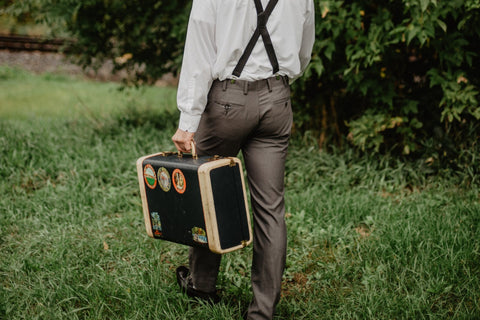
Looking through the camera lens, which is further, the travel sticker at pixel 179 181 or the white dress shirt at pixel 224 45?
the travel sticker at pixel 179 181

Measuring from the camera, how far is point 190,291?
289 cm

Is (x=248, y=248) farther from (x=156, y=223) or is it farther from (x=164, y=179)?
(x=164, y=179)

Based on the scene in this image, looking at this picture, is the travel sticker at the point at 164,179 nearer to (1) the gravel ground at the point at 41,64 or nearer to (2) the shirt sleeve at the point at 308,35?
(2) the shirt sleeve at the point at 308,35

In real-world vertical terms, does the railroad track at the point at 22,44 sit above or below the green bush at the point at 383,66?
above

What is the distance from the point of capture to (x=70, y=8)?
564cm

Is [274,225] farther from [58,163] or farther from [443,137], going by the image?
[58,163]

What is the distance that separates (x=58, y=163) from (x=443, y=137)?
394cm

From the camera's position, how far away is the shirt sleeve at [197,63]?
227 cm

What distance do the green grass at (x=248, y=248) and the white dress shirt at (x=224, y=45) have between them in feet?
4.03

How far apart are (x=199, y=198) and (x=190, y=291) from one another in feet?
2.68

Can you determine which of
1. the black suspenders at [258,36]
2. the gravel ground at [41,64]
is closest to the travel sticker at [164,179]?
the black suspenders at [258,36]

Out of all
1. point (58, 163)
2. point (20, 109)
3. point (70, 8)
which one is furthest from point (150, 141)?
point (20, 109)

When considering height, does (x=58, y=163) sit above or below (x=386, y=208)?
above

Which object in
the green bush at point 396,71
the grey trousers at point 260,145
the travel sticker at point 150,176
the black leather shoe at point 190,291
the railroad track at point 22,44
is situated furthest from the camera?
the railroad track at point 22,44
